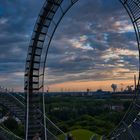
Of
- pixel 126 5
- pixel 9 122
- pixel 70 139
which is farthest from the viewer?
pixel 9 122

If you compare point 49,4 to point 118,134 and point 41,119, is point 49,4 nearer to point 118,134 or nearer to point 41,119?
point 41,119

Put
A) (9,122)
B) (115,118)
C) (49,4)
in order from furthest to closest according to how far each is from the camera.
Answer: (115,118) → (9,122) → (49,4)

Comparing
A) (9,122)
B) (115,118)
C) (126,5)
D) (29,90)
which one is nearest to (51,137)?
(29,90)

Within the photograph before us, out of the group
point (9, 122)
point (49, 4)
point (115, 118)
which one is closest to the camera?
point (49, 4)

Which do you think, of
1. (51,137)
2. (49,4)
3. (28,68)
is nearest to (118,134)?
(51,137)

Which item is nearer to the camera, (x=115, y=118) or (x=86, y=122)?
(x=86, y=122)

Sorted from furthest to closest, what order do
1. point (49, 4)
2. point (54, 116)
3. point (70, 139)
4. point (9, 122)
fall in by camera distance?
point (54, 116) < point (9, 122) < point (49, 4) < point (70, 139)

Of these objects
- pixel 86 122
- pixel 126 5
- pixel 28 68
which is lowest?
pixel 86 122

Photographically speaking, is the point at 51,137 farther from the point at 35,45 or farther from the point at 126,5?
the point at 126,5

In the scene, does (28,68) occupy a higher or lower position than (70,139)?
higher
